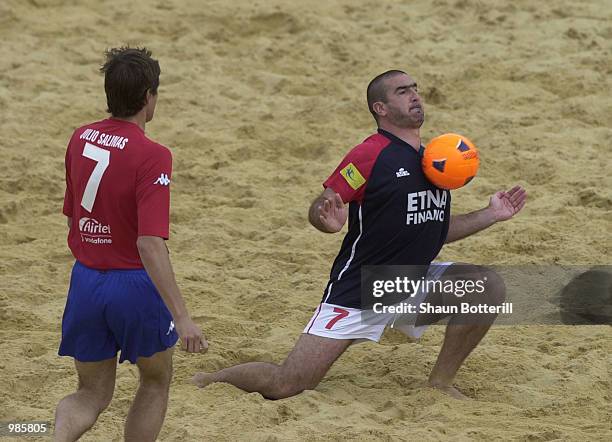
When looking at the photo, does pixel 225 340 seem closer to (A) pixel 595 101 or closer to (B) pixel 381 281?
(B) pixel 381 281

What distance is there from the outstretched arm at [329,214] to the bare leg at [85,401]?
119 cm

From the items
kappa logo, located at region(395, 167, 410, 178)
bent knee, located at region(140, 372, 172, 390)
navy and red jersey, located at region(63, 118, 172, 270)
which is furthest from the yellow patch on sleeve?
bent knee, located at region(140, 372, 172, 390)

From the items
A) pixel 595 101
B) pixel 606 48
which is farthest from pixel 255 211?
pixel 606 48

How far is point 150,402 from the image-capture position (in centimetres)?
497

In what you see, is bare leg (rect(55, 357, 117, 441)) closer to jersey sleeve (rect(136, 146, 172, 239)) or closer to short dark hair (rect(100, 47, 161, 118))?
jersey sleeve (rect(136, 146, 172, 239))

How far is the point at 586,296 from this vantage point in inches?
278

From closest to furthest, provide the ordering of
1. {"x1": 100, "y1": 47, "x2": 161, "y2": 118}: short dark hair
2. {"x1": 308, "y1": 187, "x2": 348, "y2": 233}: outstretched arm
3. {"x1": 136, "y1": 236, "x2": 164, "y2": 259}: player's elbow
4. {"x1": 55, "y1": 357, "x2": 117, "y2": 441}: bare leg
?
1. {"x1": 136, "y1": 236, "x2": 164, "y2": 259}: player's elbow
2. {"x1": 100, "y1": 47, "x2": 161, "y2": 118}: short dark hair
3. {"x1": 55, "y1": 357, "x2": 117, "y2": 441}: bare leg
4. {"x1": 308, "y1": 187, "x2": 348, "y2": 233}: outstretched arm

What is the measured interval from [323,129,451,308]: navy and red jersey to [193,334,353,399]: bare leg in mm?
241

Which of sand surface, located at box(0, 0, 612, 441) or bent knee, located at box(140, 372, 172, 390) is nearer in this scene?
bent knee, located at box(140, 372, 172, 390)

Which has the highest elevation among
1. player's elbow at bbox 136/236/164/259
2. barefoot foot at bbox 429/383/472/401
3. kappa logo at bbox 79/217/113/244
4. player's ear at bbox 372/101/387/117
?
player's ear at bbox 372/101/387/117

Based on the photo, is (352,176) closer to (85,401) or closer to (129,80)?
(129,80)

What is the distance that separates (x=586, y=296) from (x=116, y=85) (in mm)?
3429

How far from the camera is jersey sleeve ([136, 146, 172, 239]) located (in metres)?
4.64

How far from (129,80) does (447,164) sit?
180 cm
